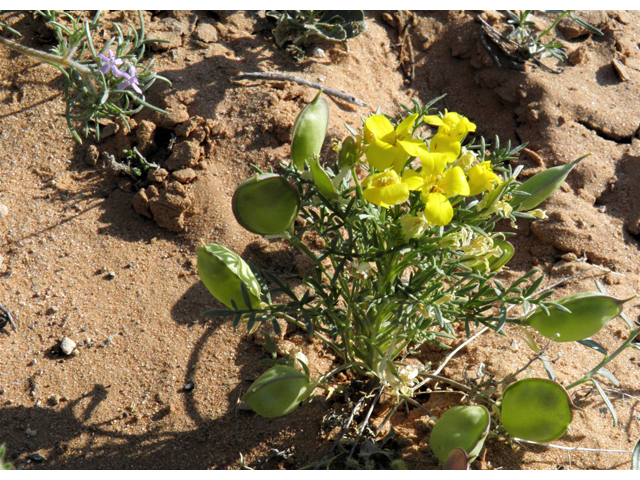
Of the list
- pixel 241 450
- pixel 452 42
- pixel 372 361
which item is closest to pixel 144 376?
pixel 241 450

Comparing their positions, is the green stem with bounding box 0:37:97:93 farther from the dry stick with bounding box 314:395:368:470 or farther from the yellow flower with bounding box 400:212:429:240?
the dry stick with bounding box 314:395:368:470

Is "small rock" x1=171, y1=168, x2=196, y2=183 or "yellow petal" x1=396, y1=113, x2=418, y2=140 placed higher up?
"yellow petal" x1=396, y1=113, x2=418, y2=140

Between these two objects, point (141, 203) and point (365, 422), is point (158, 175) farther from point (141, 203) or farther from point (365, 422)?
point (365, 422)

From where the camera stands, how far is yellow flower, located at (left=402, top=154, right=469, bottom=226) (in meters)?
1.28

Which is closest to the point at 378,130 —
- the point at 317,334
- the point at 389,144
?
the point at 389,144

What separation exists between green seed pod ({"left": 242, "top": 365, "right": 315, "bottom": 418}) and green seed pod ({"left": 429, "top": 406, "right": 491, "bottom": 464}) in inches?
18.6

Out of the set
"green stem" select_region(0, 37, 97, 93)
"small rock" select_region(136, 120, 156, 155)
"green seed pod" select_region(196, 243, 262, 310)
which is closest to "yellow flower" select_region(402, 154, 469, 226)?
"green seed pod" select_region(196, 243, 262, 310)

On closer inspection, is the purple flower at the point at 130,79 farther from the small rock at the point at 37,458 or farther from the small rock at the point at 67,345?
the small rock at the point at 37,458

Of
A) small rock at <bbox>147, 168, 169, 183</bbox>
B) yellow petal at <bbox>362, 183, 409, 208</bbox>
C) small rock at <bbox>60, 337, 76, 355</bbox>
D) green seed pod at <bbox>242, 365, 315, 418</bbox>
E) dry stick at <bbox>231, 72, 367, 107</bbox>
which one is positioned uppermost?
yellow petal at <bbox>362, 183, 409, 208</bbox>

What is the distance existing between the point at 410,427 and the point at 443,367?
0.99 feet

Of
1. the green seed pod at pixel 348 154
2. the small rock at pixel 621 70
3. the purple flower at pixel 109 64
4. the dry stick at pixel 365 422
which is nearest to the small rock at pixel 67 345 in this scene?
the purple flower at pixel 109 64

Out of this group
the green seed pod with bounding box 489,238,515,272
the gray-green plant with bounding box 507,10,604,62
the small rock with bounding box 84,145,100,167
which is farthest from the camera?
the gray-green plant with bounding box 507,10,604,62

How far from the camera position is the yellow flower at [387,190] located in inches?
50.2

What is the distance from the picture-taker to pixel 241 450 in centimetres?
191
